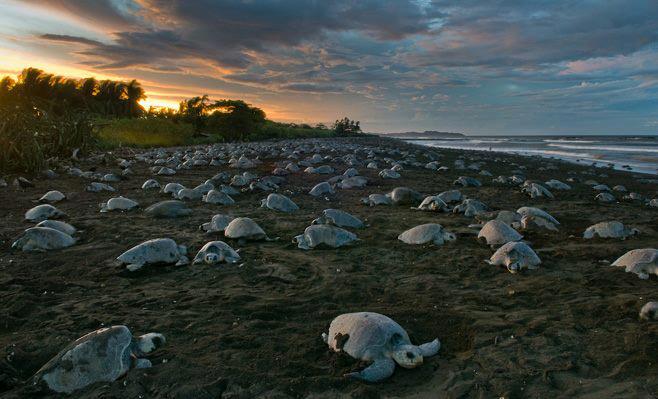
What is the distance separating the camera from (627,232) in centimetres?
582

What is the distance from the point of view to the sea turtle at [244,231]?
18.0 ft

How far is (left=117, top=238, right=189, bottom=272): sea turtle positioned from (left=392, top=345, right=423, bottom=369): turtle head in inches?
105

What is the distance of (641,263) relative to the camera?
426 cm

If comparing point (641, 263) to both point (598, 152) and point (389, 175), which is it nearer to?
point (389, 175)

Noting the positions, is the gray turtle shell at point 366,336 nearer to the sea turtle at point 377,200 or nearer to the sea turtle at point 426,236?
the sea turtle at point 426,236

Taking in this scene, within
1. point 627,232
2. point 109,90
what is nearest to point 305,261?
point 627,232

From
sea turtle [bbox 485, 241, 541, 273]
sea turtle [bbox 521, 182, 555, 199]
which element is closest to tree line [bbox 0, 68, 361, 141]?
sea turtle [bbox 521, 182, 555, 199]

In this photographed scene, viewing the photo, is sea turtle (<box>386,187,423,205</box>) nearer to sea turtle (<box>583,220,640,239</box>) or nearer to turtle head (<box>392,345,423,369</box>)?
sea turtle (<box>583,220,640,239</box>)

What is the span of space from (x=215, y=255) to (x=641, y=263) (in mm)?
4338

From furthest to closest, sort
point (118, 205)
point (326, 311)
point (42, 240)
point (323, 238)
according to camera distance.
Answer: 1. point (118, 205)
2. point (323, 238)
3. point (42, 240)
4. point (326, 311)

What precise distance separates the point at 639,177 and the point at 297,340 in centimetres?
1630

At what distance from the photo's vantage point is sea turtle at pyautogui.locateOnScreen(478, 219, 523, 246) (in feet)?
17.7

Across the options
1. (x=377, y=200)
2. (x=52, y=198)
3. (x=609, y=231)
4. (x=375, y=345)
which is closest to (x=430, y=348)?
(x=375, y=345)

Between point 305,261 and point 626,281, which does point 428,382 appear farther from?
point 626,281
